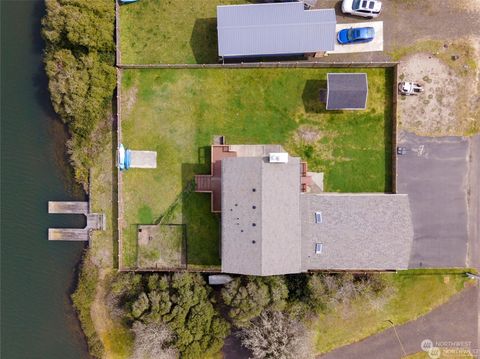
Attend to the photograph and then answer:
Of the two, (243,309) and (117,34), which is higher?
(117,34)

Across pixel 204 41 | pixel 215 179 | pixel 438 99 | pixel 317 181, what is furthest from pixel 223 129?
pixel 438 99

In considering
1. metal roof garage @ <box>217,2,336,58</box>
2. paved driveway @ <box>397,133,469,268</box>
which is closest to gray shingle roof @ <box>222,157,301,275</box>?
metal roof garage @ <box>217,2,336,58</box>

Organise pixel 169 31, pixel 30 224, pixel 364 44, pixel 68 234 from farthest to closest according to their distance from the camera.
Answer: pixel 30 224 → pixel 68 234 → pixel 169 31 → pixel 364 44

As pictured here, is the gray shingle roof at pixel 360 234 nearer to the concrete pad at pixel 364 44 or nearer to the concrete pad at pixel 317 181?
the concrete pad at pixel 317 181

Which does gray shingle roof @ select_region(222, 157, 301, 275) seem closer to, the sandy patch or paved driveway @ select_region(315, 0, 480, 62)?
the sandy patch

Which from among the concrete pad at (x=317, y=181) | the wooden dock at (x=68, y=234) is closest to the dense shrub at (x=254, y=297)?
the concrete pad at (x=317, y=181)

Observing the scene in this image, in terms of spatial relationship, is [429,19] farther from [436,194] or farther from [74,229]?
[74,229]
